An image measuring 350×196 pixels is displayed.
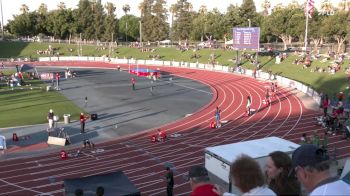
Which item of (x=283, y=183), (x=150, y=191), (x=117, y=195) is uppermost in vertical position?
(x=283, y=183)

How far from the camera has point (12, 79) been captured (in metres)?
43.8

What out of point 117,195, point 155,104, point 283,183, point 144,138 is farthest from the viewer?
point 155,104

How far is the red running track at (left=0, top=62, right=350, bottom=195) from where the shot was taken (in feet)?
55.1

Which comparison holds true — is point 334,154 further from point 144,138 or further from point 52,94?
point 52,94

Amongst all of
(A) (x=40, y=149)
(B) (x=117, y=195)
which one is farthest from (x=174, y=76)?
(B) (x=117, y=195)

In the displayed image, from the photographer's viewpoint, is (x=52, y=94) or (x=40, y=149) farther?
(x=52, y=94)

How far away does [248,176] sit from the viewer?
147 inches

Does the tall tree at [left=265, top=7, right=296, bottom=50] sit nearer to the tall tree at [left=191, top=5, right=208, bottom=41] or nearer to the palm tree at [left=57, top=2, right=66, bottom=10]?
the tall tree at [left=191, top=5, right=208, bottom=41]

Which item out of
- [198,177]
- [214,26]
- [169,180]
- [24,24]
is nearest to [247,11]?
[214,26]

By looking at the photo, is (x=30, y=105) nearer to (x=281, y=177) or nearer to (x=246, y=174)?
(x=281, y=177)

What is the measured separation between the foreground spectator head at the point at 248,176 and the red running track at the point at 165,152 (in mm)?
12060

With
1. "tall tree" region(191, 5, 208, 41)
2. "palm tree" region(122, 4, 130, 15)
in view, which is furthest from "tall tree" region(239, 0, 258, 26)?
"palm tree" region(122, 4, 130, 15)

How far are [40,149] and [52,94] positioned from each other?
725 inches

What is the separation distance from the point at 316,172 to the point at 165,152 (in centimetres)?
1732
